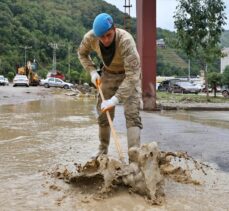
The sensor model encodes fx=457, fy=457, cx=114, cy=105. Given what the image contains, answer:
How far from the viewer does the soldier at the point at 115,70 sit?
443 centimetres

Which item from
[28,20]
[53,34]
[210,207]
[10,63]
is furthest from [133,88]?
[53,34]

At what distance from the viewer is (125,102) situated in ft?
15.7

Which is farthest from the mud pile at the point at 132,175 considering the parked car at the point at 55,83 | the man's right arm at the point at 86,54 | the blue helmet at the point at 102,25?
the parked car at the point at 55,83

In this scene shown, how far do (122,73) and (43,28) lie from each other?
93.5 meters

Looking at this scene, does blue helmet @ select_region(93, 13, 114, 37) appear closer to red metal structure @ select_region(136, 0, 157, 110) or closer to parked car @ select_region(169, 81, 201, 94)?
red metal structure @ select_region(136, 0, 157, 110)

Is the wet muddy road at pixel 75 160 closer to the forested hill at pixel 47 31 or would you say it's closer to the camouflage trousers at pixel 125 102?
the camouflage trousers at pixel 125 102

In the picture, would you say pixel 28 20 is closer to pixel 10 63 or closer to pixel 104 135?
pixel 10 63

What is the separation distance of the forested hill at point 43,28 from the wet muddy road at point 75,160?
6960cm

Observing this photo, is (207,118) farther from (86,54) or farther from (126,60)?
(126,60)

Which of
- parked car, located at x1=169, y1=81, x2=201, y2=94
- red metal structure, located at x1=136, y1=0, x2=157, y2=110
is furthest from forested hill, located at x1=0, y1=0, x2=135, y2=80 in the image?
red metal structure, located at x1=136, y1=0, x2=157, y2=110

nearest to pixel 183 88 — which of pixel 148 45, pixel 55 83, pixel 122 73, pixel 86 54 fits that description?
pixel 55 83

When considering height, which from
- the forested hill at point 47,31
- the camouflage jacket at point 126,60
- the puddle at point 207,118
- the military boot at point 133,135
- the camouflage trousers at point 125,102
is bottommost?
the puddle at point 207,118

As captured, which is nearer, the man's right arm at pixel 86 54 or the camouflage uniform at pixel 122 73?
the camouflage uniform at pixel 122 73

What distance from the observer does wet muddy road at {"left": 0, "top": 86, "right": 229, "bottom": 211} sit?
362 centimetres
